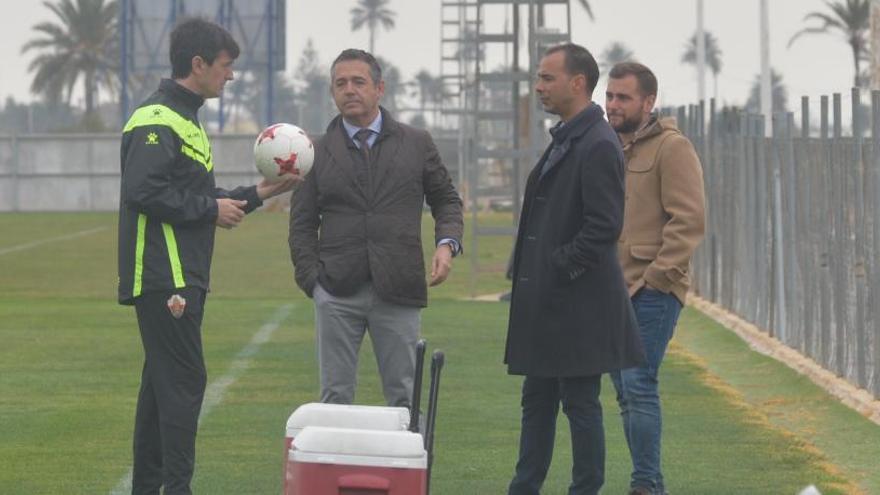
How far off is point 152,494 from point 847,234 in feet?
24.8

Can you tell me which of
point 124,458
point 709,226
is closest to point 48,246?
point 709,226

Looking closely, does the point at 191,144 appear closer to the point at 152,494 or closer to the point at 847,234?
the point at 152,494

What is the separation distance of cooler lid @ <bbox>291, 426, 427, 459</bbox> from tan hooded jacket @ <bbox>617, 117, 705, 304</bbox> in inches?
108

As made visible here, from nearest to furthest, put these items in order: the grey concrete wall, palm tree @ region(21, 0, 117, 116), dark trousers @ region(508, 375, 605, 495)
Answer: dark trousers @ region(508, 375, 605, 495), the grey concrete wall, palm tree @ region(21, 0, 117, 116)

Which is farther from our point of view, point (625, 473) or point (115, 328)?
point (115, 328)

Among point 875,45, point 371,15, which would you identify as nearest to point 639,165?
point 875,45

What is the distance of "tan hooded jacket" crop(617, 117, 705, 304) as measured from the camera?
33.3 ft

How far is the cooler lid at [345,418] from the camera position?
27.7ft

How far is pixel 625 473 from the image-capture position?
1129cm

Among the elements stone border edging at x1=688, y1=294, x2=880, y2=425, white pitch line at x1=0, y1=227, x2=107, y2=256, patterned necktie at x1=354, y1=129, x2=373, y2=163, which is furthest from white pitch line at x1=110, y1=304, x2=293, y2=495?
white pitch line at x1=0, y1=227, x2=107, y2=256

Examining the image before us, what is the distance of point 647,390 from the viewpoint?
33.4 ft

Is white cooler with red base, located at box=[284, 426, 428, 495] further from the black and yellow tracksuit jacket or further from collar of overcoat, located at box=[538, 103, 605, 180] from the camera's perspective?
collar of overcoat, located at box=[538, 103, 605, 180]

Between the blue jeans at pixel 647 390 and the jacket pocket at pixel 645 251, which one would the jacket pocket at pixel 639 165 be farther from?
the blue jeans at pixel 647 390

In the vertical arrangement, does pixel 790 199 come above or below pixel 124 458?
above
